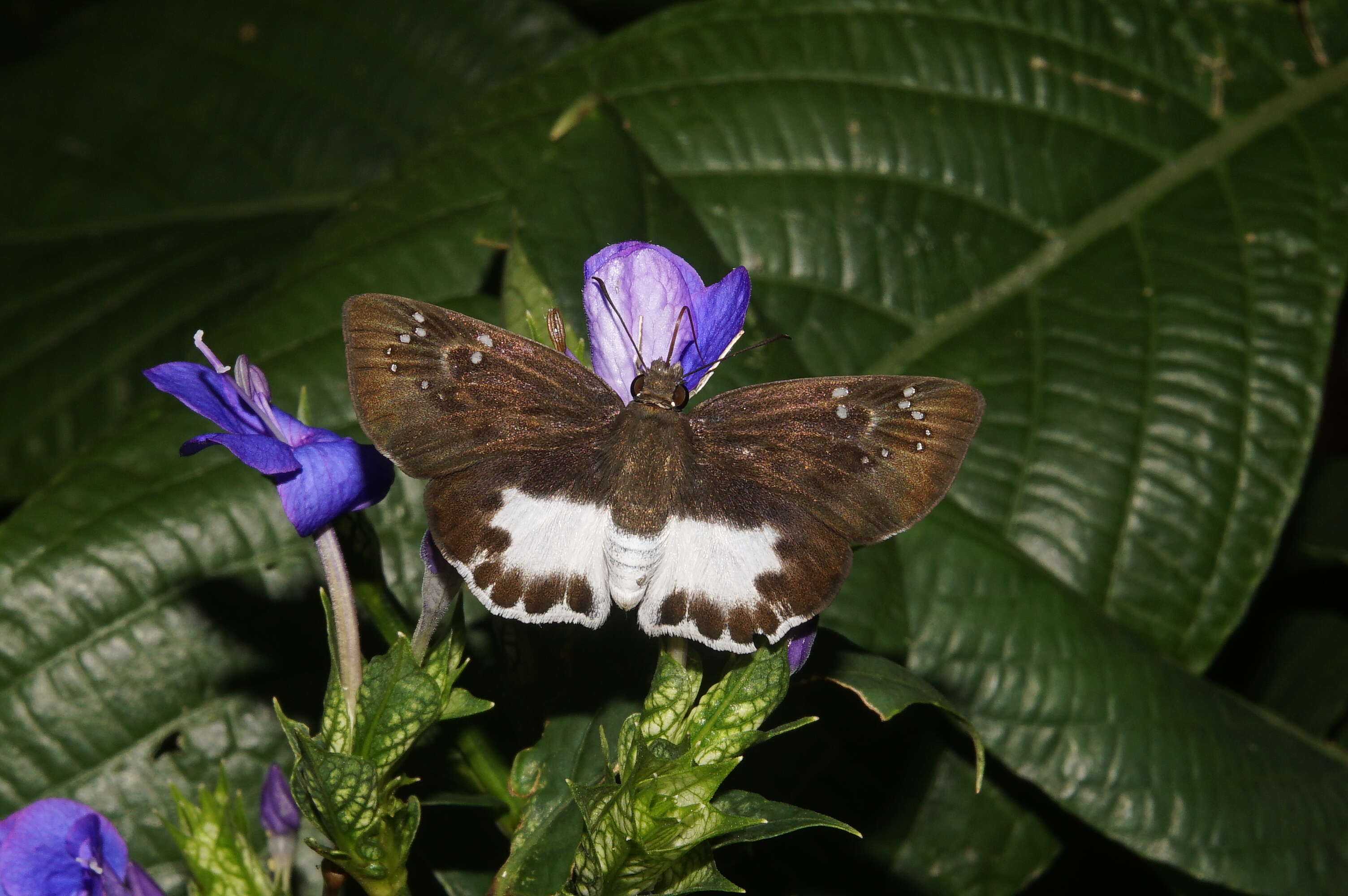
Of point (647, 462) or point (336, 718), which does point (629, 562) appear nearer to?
point (647, 462)

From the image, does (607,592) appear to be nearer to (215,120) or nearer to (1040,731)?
(1040,731)

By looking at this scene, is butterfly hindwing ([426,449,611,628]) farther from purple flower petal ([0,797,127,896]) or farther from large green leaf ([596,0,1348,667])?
large green leaf ([596,0,1348,667])

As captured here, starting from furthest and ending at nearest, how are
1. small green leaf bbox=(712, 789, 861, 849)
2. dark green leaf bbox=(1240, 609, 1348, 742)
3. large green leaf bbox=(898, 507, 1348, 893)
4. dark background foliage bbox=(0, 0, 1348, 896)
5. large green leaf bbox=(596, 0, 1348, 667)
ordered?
dark green leaf bbox=(1240, 609, 1348, 742) < large green leaf bbox=(596, 0, 1348, 667) < large green leaf bbox=(898, 507, 1348, 893) < dark background foliage bbox=(0, 0, 1348, 896) < small green leaf bbox=(712, 789, 861, 849)

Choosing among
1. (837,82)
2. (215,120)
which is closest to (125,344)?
(215,120)

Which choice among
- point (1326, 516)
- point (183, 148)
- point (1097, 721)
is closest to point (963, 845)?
point (1097, 721)

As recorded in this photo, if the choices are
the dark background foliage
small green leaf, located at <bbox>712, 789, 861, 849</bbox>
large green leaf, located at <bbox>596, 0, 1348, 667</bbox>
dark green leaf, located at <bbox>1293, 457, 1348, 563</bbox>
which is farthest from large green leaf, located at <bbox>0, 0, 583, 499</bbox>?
dark green leaf, located at <bbox>1293, 457, 1348, 563</bbox>

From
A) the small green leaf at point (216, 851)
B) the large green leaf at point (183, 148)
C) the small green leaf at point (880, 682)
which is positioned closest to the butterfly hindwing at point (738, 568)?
the small green leaf at point (880, 682)
